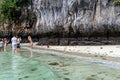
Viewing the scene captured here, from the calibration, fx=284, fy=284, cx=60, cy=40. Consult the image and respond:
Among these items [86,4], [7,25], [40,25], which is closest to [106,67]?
[86,4]

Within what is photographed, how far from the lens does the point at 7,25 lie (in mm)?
54875

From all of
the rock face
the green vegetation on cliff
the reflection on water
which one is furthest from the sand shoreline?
the green vegetation on cliff

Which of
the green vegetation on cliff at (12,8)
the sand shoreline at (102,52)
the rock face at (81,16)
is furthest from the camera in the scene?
the green vegetation on cliff at (12,8)

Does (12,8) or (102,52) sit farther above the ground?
(12,8)

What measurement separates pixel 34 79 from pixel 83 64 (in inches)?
234

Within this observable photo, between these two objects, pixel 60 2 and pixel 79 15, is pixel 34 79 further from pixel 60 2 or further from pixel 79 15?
pixel 60 2

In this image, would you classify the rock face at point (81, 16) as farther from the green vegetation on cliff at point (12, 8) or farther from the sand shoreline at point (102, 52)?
the green vegetation on cliff at point (12, 8)

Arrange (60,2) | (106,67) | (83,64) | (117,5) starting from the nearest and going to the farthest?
(106,67) < (83,64) < (117,5) < (60,2)

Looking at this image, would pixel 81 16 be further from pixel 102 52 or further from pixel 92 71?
pixel 92 71

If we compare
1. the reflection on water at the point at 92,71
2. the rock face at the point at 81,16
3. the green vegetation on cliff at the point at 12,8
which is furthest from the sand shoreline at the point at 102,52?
the green vegetation on cliff at the point at 12,8

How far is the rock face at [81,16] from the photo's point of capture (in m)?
29.7

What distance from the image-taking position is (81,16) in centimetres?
3253

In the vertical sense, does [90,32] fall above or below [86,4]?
below

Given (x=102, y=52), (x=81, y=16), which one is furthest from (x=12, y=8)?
(x=102, y=52)
